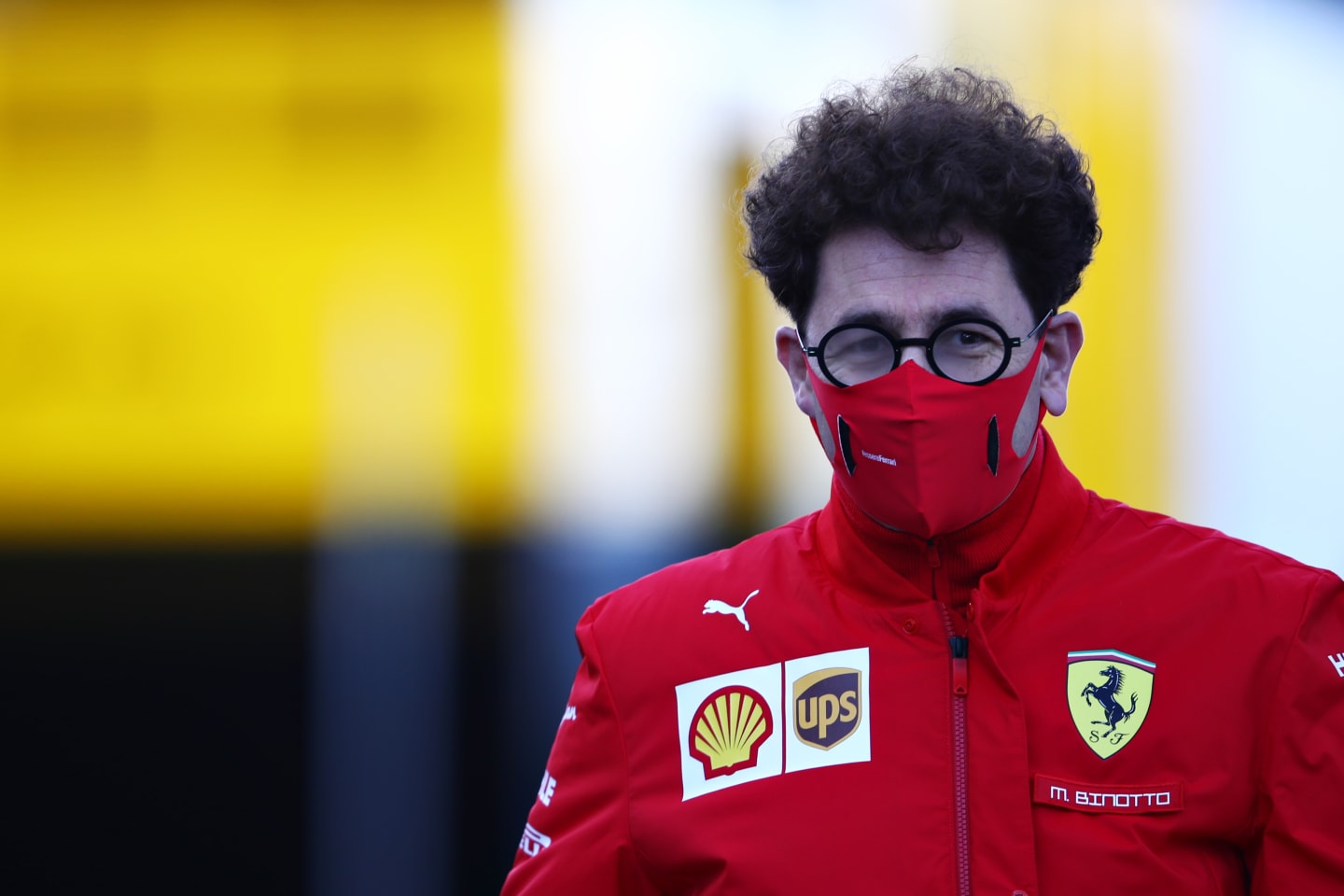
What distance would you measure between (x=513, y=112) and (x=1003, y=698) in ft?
6.53

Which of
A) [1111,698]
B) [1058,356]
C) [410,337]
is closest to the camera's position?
[1111,698]

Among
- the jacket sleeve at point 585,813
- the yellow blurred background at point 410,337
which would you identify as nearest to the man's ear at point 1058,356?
the jacket sleeve at point 585,813

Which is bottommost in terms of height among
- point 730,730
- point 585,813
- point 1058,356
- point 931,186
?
point 585,813

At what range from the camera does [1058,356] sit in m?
1.57

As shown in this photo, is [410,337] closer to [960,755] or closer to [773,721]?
[773,721]

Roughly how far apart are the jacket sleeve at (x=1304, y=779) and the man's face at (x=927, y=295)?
39 centimetres

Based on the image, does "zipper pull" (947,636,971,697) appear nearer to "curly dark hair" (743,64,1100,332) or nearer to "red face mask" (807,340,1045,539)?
"red face mask" (807,340,1045,539)

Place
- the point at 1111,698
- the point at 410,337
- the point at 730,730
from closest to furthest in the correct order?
1. the point at 1111,698
2. the point at 730,730
3. the point at 410,337

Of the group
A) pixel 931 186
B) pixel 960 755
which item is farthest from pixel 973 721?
pixel 931 186

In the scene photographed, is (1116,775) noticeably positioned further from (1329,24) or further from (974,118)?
(1329,24)

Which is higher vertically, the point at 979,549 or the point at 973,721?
the point at 979,549

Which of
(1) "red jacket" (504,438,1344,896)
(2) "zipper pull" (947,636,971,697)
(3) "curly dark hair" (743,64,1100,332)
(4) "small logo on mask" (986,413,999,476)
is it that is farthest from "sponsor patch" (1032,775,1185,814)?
(3) "curly dark hair" (743,64,1100,332)

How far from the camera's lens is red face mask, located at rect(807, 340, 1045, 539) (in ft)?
4.75

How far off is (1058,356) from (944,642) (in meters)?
0.42
